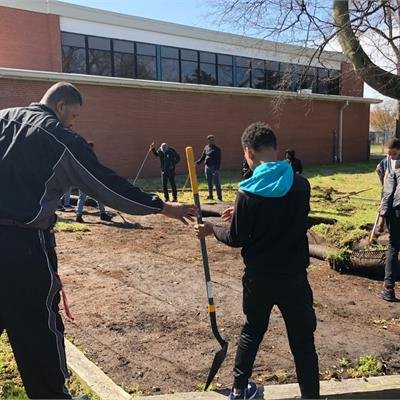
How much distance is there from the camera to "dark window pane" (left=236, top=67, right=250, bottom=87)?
94.6ft

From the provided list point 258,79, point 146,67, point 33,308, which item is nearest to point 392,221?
point 33,308

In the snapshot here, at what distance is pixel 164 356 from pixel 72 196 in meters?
10.7

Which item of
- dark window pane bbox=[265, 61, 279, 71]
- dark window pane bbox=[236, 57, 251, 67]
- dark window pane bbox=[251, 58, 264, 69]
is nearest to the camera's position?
dark window pane bbox=[251, 58, 264, 69]

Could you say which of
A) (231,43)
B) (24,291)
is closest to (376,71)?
(24,291)

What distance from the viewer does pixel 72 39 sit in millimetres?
22797

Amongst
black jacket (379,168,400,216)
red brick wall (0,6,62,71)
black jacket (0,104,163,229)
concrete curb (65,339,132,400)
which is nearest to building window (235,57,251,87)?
red brick wall (0,6,62,71)

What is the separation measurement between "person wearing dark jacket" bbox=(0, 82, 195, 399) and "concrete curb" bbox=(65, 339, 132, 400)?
1.77ft

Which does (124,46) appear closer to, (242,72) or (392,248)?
(242,72)

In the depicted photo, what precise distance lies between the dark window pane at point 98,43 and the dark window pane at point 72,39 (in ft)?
1.20

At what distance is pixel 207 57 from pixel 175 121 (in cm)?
579

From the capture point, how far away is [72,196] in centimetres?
1430

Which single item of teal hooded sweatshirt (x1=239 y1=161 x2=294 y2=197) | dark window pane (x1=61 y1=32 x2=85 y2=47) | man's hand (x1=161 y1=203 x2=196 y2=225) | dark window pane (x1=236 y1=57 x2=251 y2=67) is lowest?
man's hand (x1=161 y1=203 x2=196 y2=225)

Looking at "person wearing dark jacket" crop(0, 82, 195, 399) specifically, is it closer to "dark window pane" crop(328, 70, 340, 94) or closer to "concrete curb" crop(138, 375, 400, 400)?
"concrete curb" crop(138, 375, 400, 400)

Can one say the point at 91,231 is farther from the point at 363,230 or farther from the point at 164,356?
the point at 164,356
